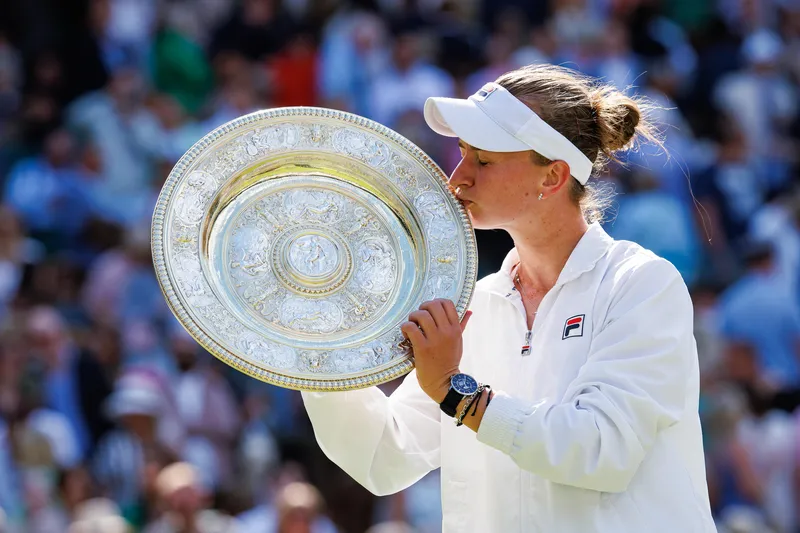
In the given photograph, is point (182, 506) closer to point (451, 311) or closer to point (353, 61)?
point (451, 311)

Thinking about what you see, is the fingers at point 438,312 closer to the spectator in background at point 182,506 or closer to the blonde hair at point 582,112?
the blonde hair at point 582,112

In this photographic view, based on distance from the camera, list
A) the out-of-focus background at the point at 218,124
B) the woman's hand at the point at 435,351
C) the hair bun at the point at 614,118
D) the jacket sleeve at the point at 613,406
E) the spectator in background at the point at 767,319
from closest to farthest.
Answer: the jacket sleeve at the point at 613,406 → the woman's hand at the point at 435,351 → the hair bun at the point at 614,118 → the out-of-focus background at the point at 218,124 → the spectator in background at the point at 767,319

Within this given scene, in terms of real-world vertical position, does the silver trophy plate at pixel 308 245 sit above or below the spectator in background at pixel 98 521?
above

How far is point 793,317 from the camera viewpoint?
29.3ft

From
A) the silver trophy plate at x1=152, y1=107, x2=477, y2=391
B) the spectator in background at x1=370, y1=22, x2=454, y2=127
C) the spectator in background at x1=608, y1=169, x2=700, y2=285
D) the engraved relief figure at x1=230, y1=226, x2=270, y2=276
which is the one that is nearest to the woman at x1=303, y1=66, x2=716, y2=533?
the silver trophy plate at x1=152, y1=107, x2=477, y2=391

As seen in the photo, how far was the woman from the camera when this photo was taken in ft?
10.8

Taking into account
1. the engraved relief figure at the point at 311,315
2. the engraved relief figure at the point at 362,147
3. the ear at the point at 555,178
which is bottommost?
the engraved relief figure at the point at 311,315

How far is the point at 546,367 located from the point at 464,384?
272 millimetres

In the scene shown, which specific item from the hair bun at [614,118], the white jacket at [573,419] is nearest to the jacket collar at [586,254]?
the white jacket at [573,419]

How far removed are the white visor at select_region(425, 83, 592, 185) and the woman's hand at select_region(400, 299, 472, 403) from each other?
0.49 meters

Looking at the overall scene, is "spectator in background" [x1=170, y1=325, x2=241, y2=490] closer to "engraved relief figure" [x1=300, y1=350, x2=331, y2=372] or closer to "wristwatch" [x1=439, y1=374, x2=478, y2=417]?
"engraved relief figure" [x1=300, y1=350, x2=331, y2=372]

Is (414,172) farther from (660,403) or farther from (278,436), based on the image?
(278,436)

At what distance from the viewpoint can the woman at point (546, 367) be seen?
10.8ft

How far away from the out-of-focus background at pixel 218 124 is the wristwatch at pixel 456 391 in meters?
3.03
